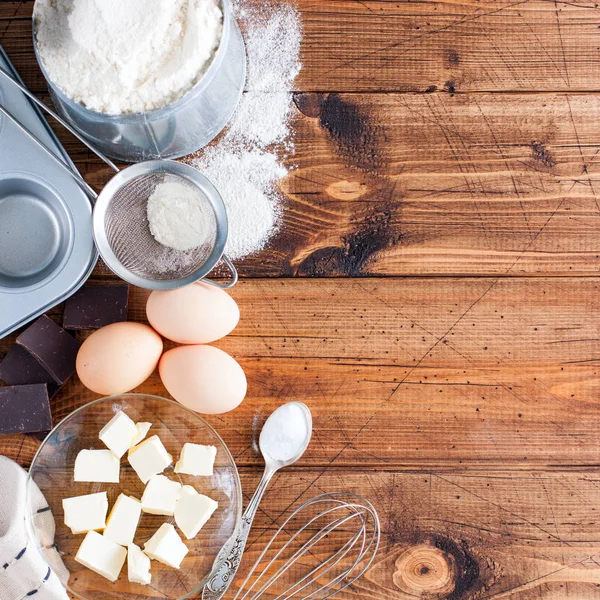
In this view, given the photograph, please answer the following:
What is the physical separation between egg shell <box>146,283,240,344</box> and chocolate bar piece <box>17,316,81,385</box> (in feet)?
0.45

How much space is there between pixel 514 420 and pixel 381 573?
31cm

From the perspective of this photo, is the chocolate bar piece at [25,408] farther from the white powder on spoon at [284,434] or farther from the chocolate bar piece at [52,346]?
the white powder on spoon at [284,434]

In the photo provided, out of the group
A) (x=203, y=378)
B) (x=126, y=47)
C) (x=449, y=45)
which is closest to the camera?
(x=126, y=47)

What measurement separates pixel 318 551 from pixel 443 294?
1.42 ft

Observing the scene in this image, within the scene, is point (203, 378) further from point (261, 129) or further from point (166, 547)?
point (261, 129)

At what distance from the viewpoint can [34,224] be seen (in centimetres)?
91

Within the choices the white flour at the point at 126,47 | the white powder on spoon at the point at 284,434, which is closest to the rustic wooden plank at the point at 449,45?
the white flour at the point at 126,47

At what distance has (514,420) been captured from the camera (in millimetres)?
939

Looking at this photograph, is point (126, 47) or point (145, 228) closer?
point (126, 47)

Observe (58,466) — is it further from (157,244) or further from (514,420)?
(514,420)

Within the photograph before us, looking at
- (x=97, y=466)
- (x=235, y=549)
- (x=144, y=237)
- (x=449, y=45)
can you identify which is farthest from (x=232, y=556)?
(x=449, y=45)

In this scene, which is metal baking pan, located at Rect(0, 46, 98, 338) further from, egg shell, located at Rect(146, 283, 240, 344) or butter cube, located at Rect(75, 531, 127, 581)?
butter cube, located at Rect(75, 531, 127, 581)

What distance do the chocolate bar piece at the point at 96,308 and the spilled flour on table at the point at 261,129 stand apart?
18cm

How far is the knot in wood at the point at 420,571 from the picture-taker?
3.05 feet
